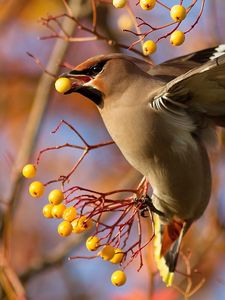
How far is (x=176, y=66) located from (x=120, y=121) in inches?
15.3

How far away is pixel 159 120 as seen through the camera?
3.12 meters

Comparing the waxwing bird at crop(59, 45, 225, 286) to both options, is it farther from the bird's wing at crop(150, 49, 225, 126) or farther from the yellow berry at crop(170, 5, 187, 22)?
the yellow berry at crop(170, 5, 187, 22)

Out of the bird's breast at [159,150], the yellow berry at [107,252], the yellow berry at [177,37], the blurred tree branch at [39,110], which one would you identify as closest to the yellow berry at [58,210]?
the yellow berry at [107,252]

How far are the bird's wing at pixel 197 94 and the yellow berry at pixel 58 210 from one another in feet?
1.68

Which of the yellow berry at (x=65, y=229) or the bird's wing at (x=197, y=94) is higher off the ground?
the bird's wing at (x=197, y=94)

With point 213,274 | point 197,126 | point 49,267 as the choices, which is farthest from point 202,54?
point 213,274

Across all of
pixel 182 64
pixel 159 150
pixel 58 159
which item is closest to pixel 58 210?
pixel 159 150

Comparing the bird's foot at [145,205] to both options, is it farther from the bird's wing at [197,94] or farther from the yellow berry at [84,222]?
the bird's wing at [197,94]

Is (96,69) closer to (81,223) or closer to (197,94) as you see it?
(197,94)

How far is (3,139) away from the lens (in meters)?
6.34

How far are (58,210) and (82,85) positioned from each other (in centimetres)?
50

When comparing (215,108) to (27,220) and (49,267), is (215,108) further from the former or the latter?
(27,220)

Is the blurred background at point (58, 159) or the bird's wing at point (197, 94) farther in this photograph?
the blurred background at point (58, 159)

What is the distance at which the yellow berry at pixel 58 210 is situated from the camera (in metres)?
2.92
